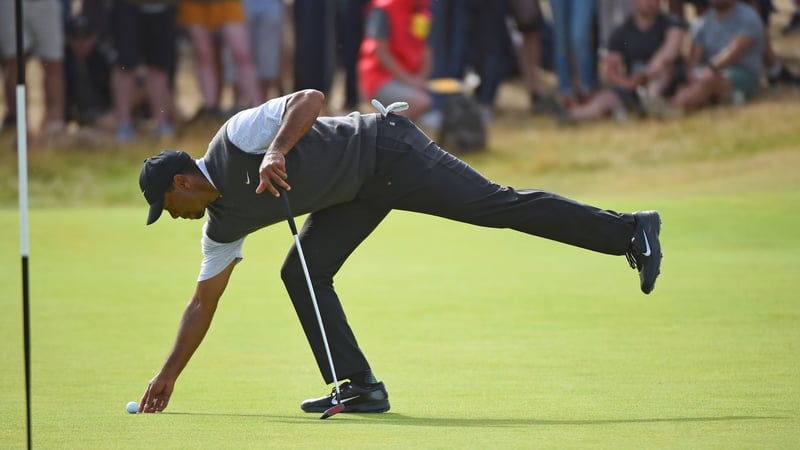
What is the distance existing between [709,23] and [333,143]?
41.7 feet

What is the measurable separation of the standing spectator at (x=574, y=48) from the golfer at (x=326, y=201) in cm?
1192

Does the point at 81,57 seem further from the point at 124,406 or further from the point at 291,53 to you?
the point at 124,406

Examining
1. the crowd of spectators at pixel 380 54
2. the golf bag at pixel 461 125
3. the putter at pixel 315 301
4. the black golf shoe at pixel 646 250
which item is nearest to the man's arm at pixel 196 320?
the putter at pixel 315 301

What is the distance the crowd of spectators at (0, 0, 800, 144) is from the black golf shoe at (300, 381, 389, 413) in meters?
Result: 10.8

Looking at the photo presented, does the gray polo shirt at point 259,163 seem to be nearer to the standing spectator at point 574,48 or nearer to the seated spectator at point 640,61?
the seated spectator at point 640,61

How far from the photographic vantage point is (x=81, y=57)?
18250 mm

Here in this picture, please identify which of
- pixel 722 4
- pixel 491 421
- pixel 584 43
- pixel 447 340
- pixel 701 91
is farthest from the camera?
pixel 584 43

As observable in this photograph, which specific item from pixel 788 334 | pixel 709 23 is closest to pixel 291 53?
pixel 709 23

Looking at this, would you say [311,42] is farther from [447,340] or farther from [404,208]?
[404,208]

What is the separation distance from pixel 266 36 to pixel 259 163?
12.2 m

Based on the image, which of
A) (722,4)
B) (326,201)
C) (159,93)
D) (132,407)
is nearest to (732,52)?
(722,4)

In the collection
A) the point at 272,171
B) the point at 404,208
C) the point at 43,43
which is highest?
the point at 272,171

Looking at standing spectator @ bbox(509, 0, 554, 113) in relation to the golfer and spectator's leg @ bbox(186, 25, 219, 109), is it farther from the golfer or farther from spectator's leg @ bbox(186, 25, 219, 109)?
the golfer

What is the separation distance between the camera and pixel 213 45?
1842 centimetres
